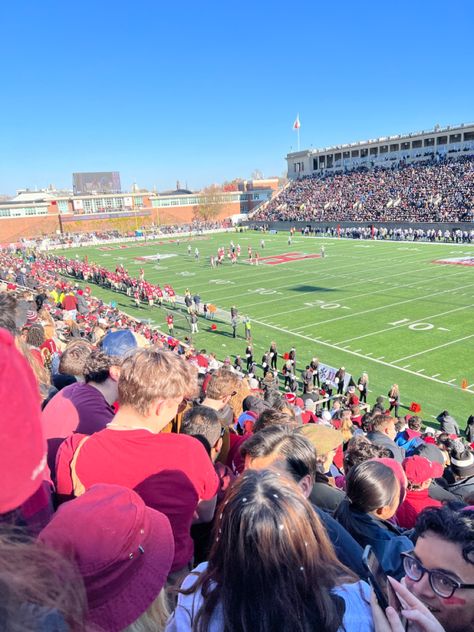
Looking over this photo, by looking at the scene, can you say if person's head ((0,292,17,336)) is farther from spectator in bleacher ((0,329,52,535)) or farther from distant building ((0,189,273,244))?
distant building ((0,189,273,244))

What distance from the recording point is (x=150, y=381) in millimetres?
2654

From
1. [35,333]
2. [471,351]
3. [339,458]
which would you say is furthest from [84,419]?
[471,351]

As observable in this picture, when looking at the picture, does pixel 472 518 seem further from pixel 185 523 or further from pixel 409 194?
pixel 409 194

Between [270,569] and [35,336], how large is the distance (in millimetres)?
6901

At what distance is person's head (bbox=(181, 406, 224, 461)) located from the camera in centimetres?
359

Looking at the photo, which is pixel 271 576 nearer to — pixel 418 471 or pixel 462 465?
pixel 418 471

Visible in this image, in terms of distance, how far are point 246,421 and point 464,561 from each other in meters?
3.90

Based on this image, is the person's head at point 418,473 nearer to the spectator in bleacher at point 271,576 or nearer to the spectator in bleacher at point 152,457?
the spectator in bleacher at point 152,457

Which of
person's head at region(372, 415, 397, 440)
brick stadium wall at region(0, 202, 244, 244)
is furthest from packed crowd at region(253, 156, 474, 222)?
person's head at region(372, 415, 397, 440)

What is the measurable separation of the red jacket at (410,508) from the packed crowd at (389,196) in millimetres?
49382

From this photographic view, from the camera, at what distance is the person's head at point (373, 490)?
282 centimetres

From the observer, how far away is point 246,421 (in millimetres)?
5773

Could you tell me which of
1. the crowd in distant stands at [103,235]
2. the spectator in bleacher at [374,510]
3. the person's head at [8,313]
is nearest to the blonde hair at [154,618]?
the spectator in bleacher at [374,510]

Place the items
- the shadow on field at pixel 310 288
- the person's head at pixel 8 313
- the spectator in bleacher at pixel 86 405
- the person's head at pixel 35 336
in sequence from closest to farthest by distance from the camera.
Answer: the spectator in bleacher at pixel 86 405 → the person's head at pixel 8 313 → the person's head at pixel 35 336 → the shadow on field at pixel 310 288
